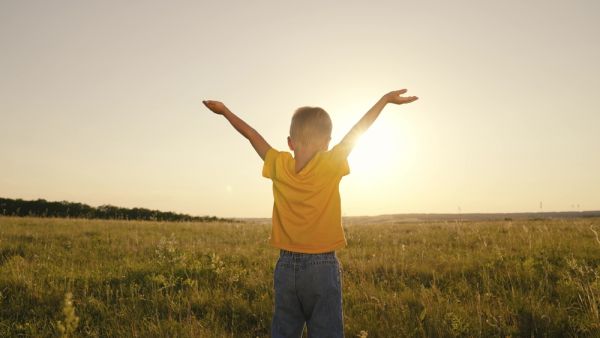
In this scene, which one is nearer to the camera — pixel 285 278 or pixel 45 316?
pixel 285 278

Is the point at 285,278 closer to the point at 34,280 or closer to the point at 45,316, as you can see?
the point at 45,316

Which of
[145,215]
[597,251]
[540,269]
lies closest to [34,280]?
[540,269]

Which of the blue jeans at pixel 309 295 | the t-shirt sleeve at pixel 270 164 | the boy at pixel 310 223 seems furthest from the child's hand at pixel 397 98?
the blue jeans at pixel 309 295

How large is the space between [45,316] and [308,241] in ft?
12.4

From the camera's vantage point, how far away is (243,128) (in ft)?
11.1

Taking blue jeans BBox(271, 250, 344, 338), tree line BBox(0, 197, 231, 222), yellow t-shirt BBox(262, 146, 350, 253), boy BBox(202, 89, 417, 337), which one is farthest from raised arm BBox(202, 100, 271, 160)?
tree line BBox(0, 197, 231, 222)

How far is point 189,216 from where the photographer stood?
3409 centimetres

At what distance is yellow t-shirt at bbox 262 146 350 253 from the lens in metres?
2.99

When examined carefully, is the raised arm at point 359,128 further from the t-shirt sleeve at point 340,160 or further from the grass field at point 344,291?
the grass field at point 344,291

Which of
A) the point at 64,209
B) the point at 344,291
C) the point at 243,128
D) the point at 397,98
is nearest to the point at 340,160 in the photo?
the point at 397,98

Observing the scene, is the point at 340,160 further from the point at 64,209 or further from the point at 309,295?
the point at 64,209

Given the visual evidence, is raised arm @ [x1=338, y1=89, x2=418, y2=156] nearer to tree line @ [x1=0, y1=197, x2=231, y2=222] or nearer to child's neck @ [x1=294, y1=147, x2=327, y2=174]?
child's neck @ [x1=294, y1=147, x2=327, y2=174]

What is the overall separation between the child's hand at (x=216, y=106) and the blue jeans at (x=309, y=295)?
4.21 feet

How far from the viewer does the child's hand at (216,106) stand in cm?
342
